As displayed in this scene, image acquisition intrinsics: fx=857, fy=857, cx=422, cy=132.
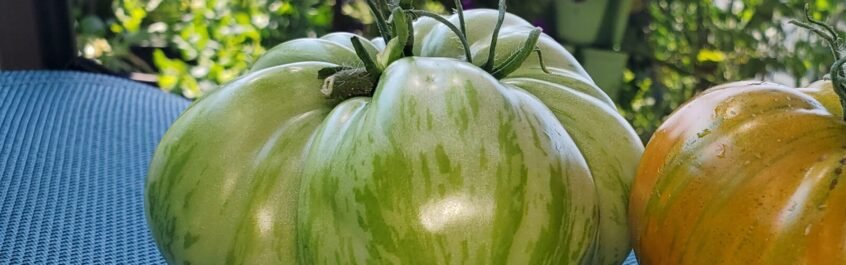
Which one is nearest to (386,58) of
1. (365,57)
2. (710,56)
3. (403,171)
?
(365,57)

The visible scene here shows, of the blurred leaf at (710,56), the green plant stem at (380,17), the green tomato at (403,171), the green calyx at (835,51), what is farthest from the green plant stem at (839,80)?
the blurred leaf at (710,56)

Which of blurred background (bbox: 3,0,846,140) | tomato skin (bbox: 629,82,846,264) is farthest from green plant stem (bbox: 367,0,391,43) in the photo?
blurred background (bbox: 3,0,846,140)

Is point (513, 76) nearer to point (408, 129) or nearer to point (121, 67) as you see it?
point (408, 129)

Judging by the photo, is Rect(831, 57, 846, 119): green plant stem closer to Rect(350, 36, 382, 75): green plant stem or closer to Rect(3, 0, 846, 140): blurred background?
Rect(350, 36, 382, 75): green plant stem

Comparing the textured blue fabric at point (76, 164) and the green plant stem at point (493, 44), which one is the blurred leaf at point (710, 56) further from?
the green plant stem at point (493, 44)

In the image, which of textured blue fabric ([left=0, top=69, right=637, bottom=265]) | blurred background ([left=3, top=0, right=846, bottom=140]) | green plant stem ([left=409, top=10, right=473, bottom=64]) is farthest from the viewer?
blurred background ([left=3, top=0, right=846, bottom=140])

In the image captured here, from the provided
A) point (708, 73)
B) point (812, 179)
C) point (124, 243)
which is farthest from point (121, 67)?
point (812, 179)

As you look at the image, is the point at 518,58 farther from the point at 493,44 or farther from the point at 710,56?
the point at 710,56
